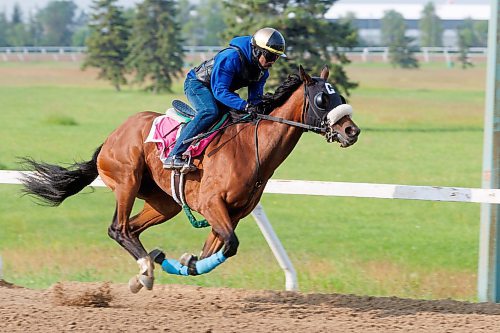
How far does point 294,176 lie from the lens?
18859mm

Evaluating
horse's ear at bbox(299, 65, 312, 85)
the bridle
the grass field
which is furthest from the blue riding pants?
the grass field

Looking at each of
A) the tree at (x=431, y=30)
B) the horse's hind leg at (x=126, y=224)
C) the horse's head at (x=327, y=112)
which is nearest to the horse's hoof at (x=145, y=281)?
the horse's hind leg at (x=126, y=224)

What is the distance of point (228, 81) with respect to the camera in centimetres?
711

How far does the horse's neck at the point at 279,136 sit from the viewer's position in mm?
6996

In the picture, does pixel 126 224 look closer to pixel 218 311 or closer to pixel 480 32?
pixel 218 311

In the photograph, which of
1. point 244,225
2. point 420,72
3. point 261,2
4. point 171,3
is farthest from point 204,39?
point 244,225

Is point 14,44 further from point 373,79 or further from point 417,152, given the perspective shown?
point 417,152

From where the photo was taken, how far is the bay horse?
6863mm

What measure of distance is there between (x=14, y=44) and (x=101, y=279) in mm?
102292

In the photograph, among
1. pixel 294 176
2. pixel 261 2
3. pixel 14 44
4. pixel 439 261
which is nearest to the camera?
pixel 439 261

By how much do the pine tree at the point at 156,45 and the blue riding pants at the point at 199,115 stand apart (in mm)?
41291

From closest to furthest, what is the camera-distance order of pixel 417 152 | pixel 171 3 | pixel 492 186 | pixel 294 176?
1. pixel 492 186
2. pixel 294 176
3. pixel 417 152
4. pixel 171 3

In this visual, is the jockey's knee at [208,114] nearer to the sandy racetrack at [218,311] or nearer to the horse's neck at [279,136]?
the horse's neck at [279,136]

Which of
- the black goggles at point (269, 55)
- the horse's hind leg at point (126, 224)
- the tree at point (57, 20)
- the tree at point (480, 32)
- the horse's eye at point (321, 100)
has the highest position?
the tree at point (57, 20)
